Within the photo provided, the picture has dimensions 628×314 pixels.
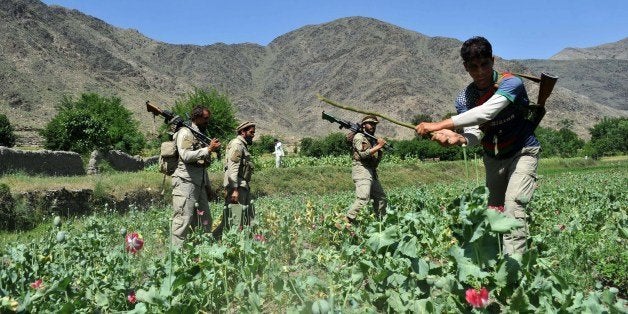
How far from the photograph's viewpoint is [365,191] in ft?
25.7

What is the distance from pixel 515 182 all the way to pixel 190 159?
3.69m

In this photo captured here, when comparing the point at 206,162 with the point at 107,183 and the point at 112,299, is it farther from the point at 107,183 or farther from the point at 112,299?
the point at 107,183

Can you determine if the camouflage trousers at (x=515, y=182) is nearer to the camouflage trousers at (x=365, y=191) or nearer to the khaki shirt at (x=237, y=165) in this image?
the camouflage trousers at (x=365, y=191)

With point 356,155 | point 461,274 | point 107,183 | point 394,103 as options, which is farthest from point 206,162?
point 394,103

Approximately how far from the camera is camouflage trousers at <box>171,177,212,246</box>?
20.5ft

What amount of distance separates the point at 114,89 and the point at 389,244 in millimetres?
119905

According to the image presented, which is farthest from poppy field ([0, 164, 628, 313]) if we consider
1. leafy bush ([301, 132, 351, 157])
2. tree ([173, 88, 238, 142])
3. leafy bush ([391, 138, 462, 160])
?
leafy bush ([301, 132, 351, 157])

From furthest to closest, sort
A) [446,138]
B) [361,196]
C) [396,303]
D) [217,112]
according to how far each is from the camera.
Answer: [217,112]
[361,196]
[446,138]
[396,303]

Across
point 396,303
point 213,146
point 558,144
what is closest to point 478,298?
point 396,303

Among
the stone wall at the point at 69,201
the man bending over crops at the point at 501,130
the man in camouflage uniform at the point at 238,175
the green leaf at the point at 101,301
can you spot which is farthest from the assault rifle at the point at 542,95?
the stone wall at the point at 69,201

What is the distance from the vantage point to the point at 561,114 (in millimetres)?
158875

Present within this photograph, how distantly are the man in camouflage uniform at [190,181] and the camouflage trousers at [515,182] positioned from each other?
3298mm

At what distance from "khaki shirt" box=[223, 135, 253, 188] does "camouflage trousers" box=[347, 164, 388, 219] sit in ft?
5.20

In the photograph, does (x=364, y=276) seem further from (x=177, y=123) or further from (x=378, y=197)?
(x=378, y=197)
